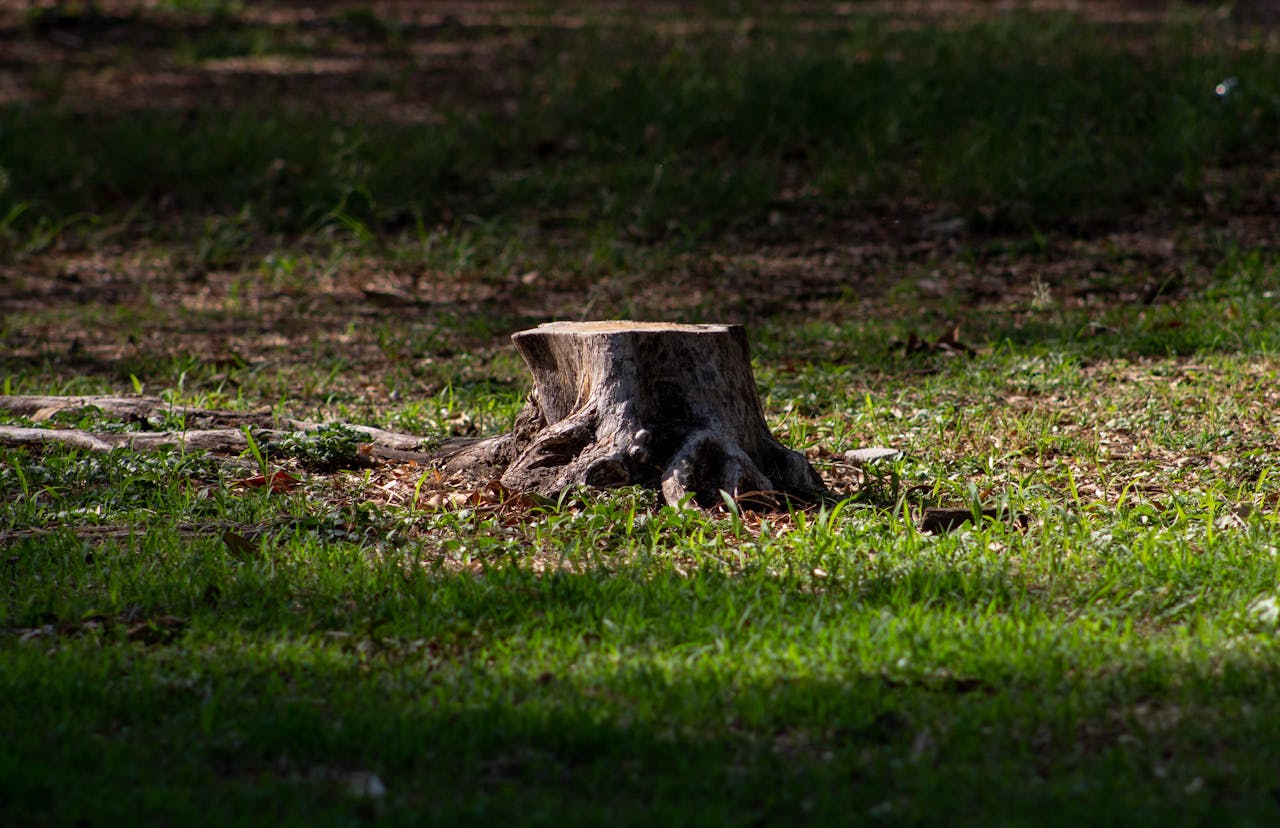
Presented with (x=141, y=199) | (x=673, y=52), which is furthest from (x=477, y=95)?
(x=141, y=199)

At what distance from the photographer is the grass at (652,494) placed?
2.88 m

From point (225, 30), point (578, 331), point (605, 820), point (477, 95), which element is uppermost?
point (225, 30)

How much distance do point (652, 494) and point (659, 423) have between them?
0.30 metres

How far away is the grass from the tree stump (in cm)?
14

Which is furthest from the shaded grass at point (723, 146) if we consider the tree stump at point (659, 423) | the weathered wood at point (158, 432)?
the tree stump at point (659, 423)

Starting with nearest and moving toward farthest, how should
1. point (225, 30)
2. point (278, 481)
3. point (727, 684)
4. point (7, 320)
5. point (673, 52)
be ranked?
point (727, 684), point (278, 481), point (7, 320), point (673, 52), point (225, 30)

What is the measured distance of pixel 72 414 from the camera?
5629 millimetres

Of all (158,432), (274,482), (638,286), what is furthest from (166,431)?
(638,286)

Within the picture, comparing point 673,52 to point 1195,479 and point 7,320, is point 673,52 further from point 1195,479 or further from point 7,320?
point 1195,479

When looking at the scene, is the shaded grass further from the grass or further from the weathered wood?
the weathered wood

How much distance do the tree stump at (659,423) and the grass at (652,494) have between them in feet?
0.47

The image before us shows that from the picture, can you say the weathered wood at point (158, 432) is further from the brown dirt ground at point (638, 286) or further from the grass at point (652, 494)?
the brown dirt ground at point (638, 286)

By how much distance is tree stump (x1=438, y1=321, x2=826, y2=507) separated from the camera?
4605 mm

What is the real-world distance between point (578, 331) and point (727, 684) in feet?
6.23
